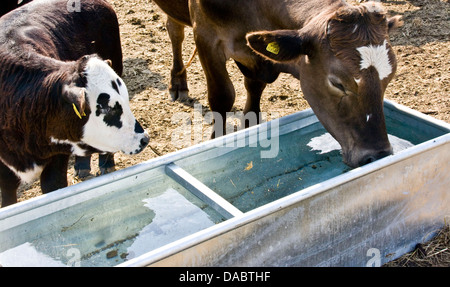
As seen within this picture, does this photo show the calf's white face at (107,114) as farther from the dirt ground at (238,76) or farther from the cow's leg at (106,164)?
the dirt ground at (238,76)

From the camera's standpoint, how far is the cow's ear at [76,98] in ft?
10.1

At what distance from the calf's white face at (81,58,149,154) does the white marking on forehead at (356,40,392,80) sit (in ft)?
4.85

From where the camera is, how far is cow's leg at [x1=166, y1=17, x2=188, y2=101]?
5.87m

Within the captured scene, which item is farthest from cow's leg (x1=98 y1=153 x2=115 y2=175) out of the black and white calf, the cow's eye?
the cow's eye

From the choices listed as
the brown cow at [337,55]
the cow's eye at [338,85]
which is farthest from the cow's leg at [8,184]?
the cow's eye at [338,85]

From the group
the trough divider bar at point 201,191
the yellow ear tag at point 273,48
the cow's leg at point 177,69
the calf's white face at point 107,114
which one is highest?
the yellow ear tag at point 273,48

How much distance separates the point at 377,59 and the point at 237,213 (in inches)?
47.9

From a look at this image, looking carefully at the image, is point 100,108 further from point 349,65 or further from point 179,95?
point 179,95

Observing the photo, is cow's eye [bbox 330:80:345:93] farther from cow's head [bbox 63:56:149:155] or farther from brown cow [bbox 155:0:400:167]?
cow's head [bbox 63:56:149:155]

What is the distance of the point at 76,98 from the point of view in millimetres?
3121

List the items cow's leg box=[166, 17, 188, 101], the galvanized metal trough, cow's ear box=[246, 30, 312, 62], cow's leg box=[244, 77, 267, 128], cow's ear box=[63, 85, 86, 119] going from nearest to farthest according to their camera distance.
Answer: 1. the galvanized metal trough
2. cow's ear box=[63, 85, 86, 119]
3. cow's ear box=[246, 30, 312, 62]
4. cow's leg box=[244, 77, 267, 128]
5. cow's leg box=[166, 17, 188, 101]

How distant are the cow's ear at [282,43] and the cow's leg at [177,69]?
2.41m
